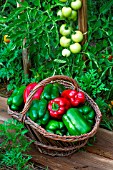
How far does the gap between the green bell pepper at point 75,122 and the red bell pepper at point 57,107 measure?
4 centimetres

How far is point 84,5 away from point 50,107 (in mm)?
1001

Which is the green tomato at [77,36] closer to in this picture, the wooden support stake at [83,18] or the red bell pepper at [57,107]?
the wooden support stake at [83,18]

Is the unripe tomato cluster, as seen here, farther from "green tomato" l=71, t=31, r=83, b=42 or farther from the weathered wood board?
the weathered wood board

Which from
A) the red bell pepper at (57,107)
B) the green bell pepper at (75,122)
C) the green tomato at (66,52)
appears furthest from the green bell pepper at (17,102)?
the green tomato at (66,52)

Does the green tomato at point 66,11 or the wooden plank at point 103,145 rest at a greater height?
the green tomato at point 66,11

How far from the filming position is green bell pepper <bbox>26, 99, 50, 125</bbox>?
9.51ft

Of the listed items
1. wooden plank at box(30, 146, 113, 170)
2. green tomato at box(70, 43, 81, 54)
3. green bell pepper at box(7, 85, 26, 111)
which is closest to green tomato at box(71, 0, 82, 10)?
green tomato at box(70, 43, 81, 54)

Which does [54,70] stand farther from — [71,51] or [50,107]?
[50,107]

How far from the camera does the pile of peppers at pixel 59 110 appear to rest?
2.88 metres

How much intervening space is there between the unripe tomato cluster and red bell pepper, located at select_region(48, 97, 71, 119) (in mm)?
686

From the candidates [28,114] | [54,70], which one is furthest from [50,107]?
[54,70]

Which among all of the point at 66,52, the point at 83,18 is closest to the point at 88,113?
the point at 66,52

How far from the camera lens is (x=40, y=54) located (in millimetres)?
3809

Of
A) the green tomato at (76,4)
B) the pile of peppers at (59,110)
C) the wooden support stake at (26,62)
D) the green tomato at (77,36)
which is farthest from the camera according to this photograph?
the wooden support stake at (26,62)
